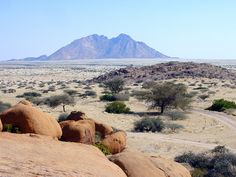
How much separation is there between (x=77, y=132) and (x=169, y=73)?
9830cm

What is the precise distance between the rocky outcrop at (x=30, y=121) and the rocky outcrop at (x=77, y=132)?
4.66ft

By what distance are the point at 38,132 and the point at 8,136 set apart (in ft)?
11.3

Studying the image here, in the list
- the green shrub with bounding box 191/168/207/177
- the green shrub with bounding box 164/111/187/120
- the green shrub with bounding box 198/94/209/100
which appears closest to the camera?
the green shrub with bounding box 191/168/207/177


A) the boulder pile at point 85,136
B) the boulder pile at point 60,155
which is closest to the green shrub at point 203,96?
the boulder pile at point 85,136

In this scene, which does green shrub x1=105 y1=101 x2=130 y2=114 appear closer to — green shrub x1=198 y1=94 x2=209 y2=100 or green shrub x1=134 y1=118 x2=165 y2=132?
green shrub x1=134 y1=118 x2=165 y2=132

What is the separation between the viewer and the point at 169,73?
11819cm

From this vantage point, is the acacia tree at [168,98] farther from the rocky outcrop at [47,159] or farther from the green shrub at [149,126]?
the rocky outcrop at [47,159]

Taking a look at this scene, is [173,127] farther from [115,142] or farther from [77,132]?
[77,132]

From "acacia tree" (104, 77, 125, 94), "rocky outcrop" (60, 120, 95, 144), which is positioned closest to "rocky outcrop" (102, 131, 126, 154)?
"rocky outcrop" (60, 120, 95, 144)

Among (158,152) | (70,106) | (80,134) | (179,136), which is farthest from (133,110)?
(80,134)

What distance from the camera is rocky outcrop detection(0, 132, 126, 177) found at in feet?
38.2

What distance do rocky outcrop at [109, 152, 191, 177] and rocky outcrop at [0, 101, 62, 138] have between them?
3.50 m

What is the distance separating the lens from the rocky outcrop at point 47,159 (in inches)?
458

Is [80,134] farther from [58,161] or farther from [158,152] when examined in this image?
[158,152]
